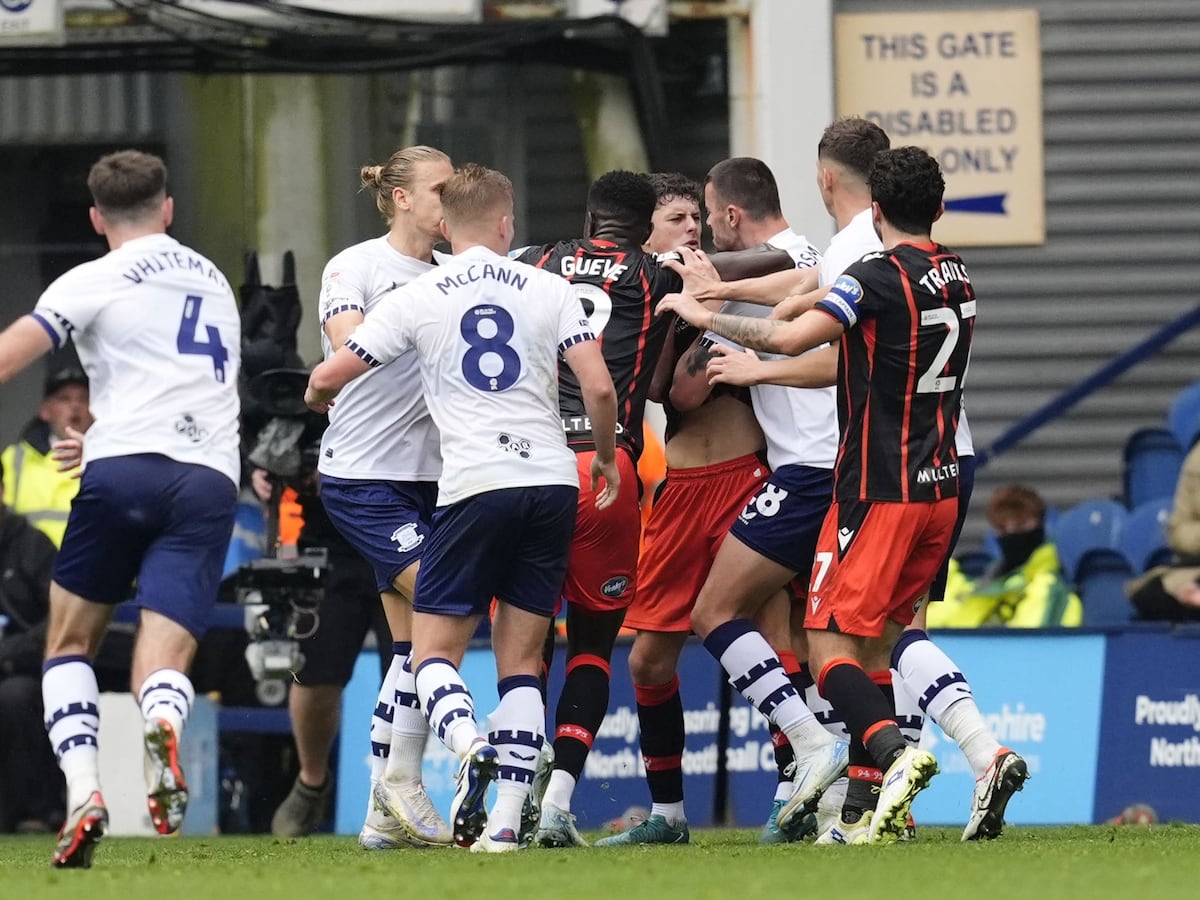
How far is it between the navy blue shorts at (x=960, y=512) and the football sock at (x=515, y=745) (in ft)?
5.02

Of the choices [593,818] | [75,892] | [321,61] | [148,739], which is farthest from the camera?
[321,61]

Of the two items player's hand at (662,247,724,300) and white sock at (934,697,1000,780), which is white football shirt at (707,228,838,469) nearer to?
player's hand at (662,247,724,300)

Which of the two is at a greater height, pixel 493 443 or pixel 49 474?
pixel 493 443

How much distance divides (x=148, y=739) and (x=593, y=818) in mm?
4766

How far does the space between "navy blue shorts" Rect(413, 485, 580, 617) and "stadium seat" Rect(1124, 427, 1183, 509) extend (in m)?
7.22

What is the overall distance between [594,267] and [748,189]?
2.48ft

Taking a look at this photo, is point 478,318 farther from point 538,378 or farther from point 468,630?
point 468,630

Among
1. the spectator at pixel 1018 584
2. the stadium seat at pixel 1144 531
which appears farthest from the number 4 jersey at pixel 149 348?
the stadium seat at pixel 1144 531

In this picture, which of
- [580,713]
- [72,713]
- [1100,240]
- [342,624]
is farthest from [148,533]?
[1100,240]

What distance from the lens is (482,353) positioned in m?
7.39

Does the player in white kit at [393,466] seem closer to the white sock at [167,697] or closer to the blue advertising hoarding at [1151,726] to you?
the white sock at [167,697]

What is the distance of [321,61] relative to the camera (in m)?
14.1

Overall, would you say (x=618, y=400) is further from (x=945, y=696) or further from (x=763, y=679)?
(x=945, y=696)

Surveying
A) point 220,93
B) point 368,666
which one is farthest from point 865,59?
point 368,666
